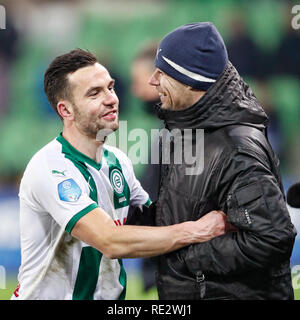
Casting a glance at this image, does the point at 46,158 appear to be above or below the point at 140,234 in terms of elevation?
above

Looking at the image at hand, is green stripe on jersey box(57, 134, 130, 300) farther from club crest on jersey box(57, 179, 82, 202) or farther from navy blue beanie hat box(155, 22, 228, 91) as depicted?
navy blue beanie hat box(155, 22, 228, 91)

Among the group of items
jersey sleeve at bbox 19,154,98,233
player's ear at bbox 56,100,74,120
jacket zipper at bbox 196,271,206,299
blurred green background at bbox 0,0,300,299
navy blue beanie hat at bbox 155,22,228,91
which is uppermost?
blurred green background at bbox 0,0,300,299

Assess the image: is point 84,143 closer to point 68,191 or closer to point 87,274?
point 68,191

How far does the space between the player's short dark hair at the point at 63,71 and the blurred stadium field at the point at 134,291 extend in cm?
220

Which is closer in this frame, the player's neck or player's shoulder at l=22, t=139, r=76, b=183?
player's shoulder at l=22, t=139, r=76, b=183

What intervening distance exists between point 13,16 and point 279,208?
4213 millimetres

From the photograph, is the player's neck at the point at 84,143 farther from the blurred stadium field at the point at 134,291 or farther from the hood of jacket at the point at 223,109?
the blurred stadium field at the point at 134,291

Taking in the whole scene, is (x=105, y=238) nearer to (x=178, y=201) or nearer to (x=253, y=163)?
(x=178, y=201)

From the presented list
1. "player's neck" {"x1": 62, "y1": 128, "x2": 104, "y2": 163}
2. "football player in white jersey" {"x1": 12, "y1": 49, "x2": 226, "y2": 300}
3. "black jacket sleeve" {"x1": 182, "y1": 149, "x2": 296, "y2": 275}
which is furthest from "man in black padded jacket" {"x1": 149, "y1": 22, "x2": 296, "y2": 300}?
"player's neck" {"x1": 62, "y1": 128, "x2": 104, "y2": 163}

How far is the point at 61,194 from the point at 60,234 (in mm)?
212

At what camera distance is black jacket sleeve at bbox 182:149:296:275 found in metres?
1.69

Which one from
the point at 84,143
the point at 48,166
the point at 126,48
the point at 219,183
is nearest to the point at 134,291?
the point at 84,143

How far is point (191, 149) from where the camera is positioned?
6.23ft

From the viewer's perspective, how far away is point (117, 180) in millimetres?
2363
